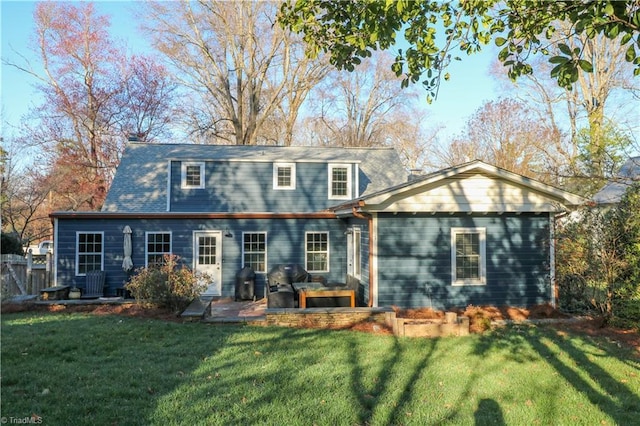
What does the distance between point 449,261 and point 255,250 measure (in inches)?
247

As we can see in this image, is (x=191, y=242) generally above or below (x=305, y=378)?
above

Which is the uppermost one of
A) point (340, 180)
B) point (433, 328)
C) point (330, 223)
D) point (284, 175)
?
point (284, 175)

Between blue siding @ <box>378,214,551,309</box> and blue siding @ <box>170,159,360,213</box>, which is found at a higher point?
blue siding @ <box>170,159,360,213</box>

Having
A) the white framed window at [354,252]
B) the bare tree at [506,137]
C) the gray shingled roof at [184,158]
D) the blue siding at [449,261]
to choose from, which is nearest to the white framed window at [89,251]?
the gray shingled roof at [184,158]

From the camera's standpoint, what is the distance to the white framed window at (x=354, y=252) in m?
12.4

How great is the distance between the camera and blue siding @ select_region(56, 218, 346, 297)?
1346 centimetres

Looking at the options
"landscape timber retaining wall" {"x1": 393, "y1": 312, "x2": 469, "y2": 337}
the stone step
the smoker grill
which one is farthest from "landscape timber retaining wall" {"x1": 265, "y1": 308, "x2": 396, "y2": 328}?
the smoker grill

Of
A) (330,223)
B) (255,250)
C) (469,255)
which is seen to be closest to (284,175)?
(330,223)

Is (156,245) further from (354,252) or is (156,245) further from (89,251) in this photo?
(354,252)

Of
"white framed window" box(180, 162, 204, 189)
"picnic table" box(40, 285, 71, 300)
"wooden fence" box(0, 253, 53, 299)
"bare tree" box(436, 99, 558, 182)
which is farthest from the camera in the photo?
"bare tree" box(436, 99, 558, 182)

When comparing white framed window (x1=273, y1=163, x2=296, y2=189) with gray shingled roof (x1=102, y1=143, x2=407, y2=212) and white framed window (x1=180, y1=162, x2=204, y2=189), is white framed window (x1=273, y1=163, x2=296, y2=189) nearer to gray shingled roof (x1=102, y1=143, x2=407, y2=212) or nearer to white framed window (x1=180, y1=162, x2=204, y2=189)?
gray shingled roof (x1=102, y1=143, x2=407, y2=212)

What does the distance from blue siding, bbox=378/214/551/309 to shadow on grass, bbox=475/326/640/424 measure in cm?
189

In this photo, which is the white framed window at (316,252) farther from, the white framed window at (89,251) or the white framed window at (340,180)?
the white framed window at (89,251)

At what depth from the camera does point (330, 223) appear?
1456 centimetres
